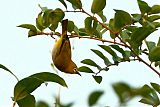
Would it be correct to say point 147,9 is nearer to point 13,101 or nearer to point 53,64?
point 53,64

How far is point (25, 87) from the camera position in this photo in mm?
783

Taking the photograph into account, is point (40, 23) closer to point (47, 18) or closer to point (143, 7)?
point (47, 18)

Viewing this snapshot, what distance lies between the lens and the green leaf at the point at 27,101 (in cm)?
80

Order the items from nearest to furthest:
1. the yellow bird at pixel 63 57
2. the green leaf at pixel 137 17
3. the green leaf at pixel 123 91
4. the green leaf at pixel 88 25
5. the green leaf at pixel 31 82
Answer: the green leaf at pixel 123 91 < the green leaf at pixel 31 82 < the yellow bird at pixel 63 57 < the green leaf at pixel 137 17 < the green leaf at pixel 88 25

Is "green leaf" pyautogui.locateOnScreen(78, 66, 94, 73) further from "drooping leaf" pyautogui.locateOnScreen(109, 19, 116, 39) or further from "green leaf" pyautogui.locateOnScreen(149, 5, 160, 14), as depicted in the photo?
"green leaf" pyautogui.locateOnScreen(149, 5, 160, 14)

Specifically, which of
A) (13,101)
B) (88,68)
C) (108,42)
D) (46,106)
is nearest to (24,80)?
(13,101)

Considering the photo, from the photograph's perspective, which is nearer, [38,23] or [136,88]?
[136,88]

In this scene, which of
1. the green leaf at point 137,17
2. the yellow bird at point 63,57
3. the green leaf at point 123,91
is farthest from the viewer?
the green leaf at point 137,17

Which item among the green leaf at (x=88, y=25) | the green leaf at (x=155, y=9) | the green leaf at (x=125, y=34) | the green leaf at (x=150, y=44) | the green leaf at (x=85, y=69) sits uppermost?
the green leaf at (x=155, y=9)

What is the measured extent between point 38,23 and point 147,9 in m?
0.40

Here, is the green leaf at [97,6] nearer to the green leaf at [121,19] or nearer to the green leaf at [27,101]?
the green leaf at [121,19]

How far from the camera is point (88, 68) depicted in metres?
1.25

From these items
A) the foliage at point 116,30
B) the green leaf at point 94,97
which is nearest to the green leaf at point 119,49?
the foliage at point 116,30

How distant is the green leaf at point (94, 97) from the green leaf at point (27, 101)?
1.27 feet
